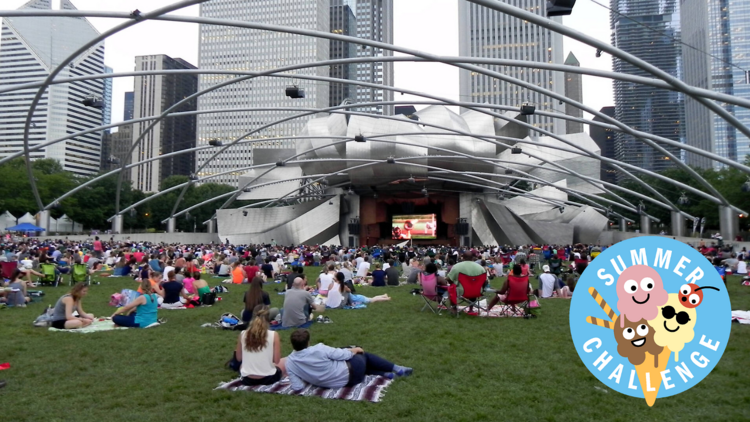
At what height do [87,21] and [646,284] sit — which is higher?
[87,21]

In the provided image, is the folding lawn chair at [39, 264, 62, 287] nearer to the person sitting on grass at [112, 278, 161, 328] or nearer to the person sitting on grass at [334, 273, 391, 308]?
the person sitting on grass at [112, 278, 161, 328]

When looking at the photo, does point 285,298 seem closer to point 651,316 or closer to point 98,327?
point 98,327

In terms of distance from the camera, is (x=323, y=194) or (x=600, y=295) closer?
(x=600, y=295)

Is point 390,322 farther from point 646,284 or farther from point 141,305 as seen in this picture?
point 646,284

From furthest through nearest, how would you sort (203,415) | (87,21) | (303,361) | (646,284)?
1. (87,21)
2. (303,361)
3. (203,415)
4. (646,284)

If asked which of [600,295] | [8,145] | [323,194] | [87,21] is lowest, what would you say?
[600,295]

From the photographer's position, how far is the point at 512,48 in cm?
12350

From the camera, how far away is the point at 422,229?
5012 cm

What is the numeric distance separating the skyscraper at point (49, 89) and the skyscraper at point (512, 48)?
8243 centimetres

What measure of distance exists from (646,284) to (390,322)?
7.24m

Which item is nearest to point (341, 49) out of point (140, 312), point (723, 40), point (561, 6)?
point (723, 40)

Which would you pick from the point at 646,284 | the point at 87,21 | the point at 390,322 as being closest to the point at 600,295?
the point at 646,284

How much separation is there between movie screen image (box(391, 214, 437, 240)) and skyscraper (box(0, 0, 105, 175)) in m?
76.2

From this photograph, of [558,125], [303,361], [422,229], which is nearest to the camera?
[303,361]
